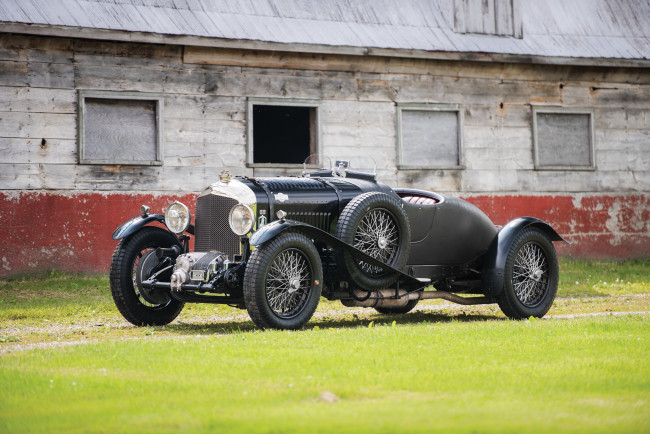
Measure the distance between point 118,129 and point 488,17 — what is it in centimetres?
769

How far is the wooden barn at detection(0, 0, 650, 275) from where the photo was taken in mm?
14047

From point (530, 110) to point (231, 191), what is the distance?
1006 centimetres

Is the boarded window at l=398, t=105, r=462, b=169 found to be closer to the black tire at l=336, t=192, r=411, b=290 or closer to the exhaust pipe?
the exhaust pipe

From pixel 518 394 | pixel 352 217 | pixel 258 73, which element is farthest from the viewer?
pixel 258 73

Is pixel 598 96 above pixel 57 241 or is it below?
above

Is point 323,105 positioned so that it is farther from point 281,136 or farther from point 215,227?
point 215,227

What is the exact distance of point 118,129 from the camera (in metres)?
14.7

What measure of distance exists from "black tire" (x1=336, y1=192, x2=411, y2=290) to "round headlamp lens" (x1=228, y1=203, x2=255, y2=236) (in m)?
0.89

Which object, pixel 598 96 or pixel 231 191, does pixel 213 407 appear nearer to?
pixel 231 191

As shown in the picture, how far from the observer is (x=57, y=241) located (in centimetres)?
1405

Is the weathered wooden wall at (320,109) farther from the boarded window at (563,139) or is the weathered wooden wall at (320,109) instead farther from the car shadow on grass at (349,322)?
the car shadow on grass at (349,322)

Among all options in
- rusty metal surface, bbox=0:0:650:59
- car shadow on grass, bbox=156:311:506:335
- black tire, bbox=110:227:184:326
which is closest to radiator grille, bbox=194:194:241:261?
black tire, bbox=110:227:184:326

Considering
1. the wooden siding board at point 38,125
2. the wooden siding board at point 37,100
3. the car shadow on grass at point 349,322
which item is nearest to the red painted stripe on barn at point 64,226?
the wooden siding board at point 38,125

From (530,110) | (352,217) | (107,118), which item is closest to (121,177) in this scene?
(107,118)
